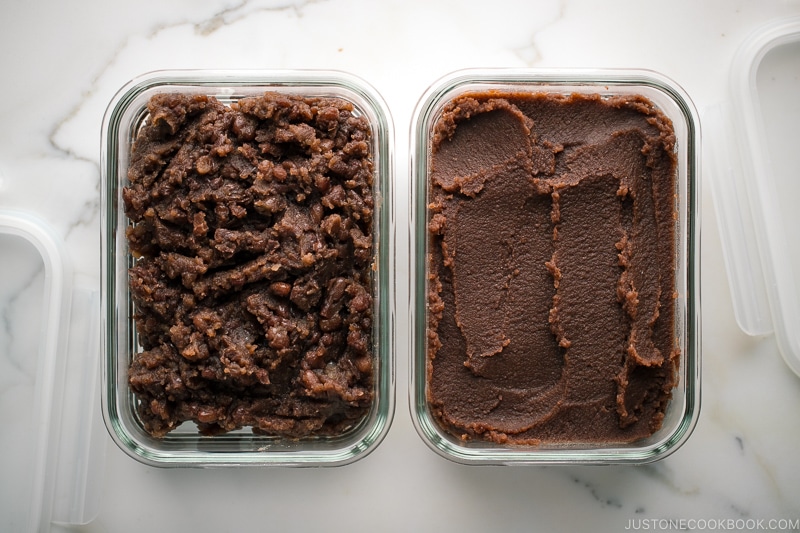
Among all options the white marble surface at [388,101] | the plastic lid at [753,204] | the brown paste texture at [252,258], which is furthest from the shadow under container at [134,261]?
the plastic lid at [753,204]

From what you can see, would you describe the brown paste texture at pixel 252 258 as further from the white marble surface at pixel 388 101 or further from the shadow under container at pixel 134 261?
the white marble surface at pixel 388 101

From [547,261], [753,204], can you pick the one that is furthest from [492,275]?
[753,204]

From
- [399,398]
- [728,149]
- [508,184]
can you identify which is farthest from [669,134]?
[399,398]

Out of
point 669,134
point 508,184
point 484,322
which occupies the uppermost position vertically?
point 669,134

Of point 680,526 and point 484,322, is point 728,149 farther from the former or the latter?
point 680,526

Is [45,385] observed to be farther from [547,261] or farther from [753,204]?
[753,204]
